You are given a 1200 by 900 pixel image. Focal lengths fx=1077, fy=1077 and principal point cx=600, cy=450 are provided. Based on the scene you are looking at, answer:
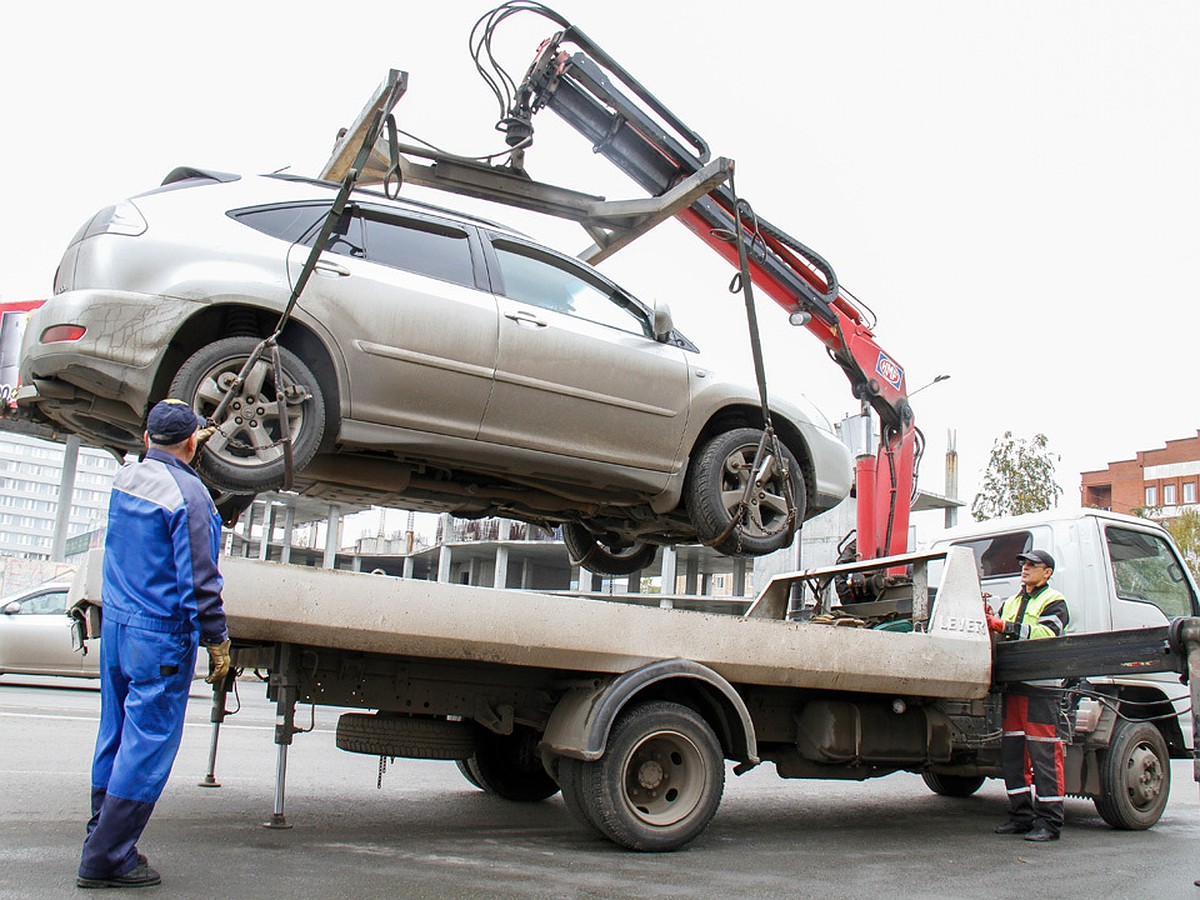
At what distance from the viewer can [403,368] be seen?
5047mm

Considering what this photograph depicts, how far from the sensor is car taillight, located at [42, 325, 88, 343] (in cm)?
445

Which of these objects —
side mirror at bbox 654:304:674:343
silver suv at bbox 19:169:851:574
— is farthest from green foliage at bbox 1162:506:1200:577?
side mirror at bbox 654:304:674:343

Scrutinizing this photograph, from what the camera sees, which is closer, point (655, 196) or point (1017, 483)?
point (655, 196)

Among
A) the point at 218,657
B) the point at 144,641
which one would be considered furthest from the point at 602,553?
the point at 144,641

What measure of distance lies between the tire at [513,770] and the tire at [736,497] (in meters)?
1.59

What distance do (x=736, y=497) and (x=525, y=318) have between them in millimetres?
1658

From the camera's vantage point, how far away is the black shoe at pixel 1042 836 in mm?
5918

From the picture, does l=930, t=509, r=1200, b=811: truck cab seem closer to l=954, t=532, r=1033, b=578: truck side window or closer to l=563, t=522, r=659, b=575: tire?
l=954, t=532, r=1033, b=578: truck side window

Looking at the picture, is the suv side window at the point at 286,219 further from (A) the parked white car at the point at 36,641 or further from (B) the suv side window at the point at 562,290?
(A) the parked white car at the point at 36,641

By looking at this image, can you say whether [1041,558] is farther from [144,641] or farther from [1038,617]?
[144,641]

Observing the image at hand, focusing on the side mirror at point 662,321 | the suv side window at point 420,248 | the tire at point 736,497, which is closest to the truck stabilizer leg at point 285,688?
the suv side window at point 420,248

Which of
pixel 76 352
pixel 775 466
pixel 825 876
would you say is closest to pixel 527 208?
pixel 775 466

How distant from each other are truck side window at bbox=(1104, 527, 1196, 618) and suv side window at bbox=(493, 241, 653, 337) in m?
3.50

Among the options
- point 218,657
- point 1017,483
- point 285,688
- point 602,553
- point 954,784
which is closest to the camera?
point 218,657
